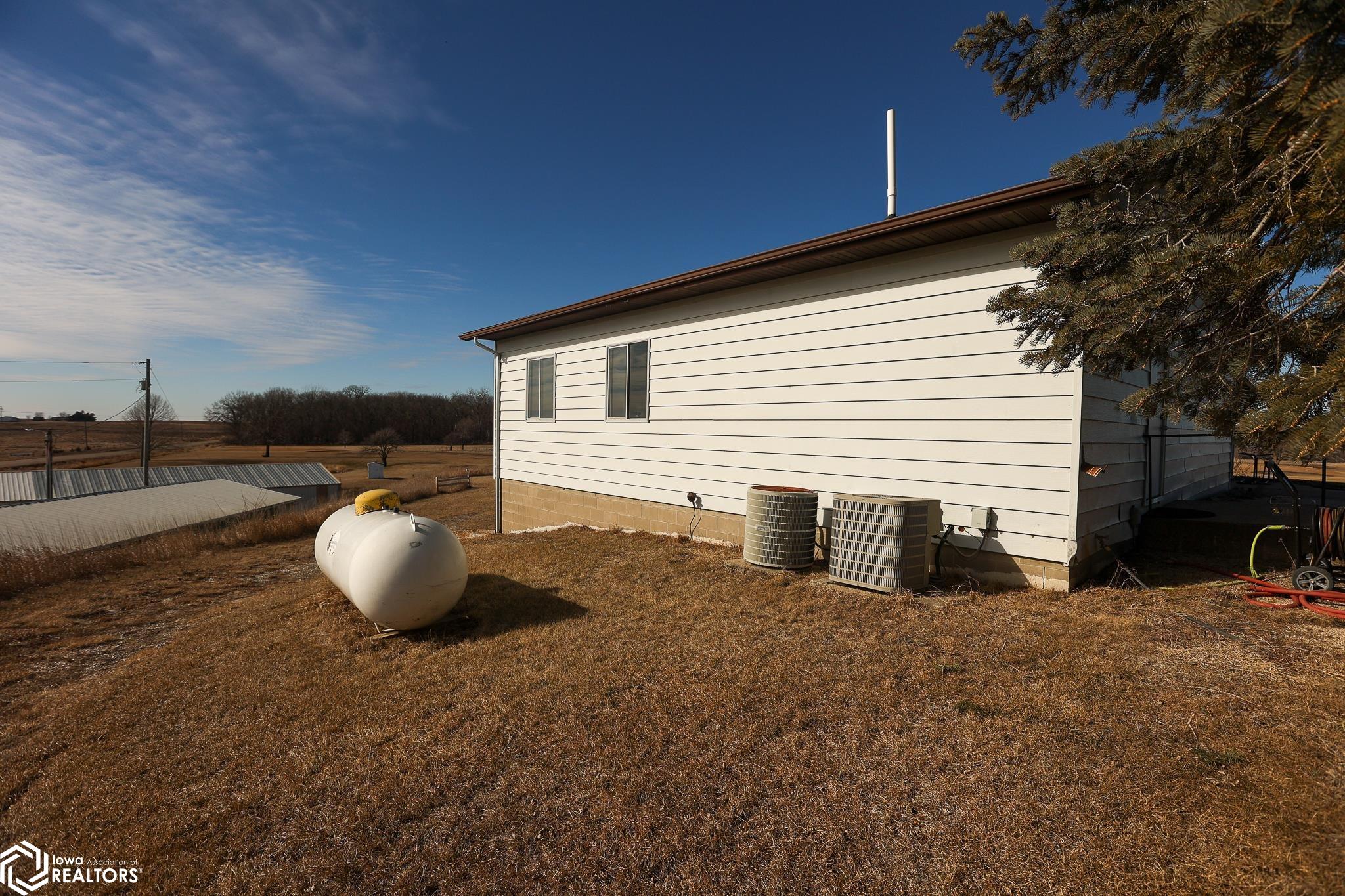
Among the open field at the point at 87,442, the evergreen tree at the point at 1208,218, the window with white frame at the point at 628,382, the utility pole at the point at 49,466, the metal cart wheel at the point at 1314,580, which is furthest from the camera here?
the open field at the point at 87,442

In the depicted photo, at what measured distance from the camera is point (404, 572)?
492 cm

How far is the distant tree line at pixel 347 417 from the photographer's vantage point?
7144 cm

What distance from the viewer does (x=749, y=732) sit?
10.3 ft

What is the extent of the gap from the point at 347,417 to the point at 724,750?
277 feet

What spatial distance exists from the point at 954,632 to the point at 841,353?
3.28 metres

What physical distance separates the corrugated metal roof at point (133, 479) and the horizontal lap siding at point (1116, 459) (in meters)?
26.6

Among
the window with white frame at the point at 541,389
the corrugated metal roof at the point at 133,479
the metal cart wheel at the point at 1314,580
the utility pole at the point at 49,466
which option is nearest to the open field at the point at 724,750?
the metal cart wheel at the point at 1314,580

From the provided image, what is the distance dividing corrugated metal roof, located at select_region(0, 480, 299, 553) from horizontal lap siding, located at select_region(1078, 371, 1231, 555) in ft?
50.2

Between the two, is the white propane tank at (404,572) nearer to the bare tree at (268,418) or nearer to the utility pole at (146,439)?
the utility pole at (146,439)

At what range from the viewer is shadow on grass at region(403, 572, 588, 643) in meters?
5.18

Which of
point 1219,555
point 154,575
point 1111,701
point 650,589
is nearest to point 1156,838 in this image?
point 1111,701

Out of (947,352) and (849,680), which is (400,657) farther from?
(947,352)

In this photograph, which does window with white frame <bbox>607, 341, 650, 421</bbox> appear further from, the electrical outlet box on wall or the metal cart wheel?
the metal cart wheel

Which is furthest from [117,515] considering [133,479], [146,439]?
[146,439]
